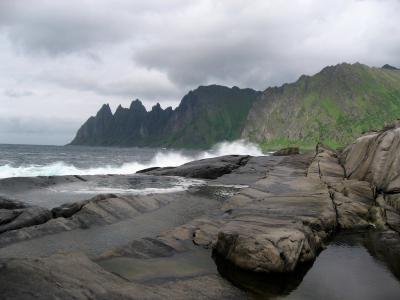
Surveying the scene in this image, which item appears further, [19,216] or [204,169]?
[204,169]

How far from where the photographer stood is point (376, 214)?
24672mm

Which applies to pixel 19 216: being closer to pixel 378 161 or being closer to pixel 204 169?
pixel 378 161

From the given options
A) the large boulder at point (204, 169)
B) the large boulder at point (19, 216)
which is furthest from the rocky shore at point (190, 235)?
the large boulder at point (204, 169)

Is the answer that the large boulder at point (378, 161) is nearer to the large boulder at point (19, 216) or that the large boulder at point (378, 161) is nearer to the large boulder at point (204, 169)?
the large boulder at point (204, 169)

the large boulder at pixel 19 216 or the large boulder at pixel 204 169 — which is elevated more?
the large boulder at pixel 204 169

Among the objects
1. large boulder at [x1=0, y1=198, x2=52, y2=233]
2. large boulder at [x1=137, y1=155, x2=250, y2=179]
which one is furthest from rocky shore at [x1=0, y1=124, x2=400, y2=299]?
large boulder at [x1=137, y1=155, x2=250, y2=179]

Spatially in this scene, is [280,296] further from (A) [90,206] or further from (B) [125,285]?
(A) [90,206]

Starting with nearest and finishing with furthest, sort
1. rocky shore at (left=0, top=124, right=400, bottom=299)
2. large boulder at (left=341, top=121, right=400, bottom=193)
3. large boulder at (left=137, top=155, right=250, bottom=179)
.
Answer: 1. rocky shore at (left=0, top=124, right=400, bottom=299)
2. large boulder at (left=341, top=121, right=400, bottom=193)
3. large boulder at (left=137, top=155, right=250, bottom=179)

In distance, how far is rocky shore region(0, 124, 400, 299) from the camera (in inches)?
479

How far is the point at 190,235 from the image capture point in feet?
63.1

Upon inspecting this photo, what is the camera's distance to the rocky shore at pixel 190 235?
479 inches

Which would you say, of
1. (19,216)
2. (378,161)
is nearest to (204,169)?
(378,161)

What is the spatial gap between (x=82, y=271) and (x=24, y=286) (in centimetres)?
221

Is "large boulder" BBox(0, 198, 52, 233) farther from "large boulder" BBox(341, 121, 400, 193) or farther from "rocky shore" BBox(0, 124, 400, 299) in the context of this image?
"large boulder" BBox(341, 121, 400, 193)
